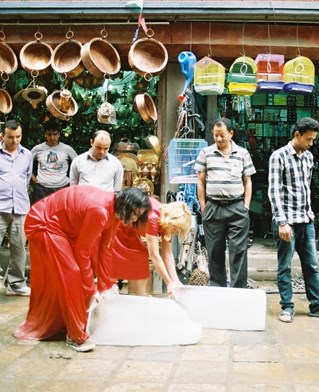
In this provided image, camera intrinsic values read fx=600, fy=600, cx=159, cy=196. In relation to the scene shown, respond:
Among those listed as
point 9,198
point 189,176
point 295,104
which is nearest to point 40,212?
point 9,198

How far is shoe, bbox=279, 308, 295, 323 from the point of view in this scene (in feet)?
17.3

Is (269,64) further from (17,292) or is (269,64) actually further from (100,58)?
(17,292)

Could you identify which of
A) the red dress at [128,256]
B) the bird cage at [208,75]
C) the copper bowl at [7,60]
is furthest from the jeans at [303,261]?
the copper bowl at [7,60]

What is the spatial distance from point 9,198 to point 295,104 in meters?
5.06

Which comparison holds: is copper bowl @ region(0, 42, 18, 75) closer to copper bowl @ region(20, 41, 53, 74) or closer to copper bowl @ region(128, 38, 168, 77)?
copper bowl @ region(20, 41, 53, 74)

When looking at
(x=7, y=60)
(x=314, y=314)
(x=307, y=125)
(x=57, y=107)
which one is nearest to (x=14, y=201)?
(x=57, y=107)

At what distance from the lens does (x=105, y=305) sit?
14.7 ft

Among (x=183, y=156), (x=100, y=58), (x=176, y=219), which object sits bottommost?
(x=176, y=219)

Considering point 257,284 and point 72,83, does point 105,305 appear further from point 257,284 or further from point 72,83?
point 72,83

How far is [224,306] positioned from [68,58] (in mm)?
3616

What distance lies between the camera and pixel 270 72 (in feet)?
21.4

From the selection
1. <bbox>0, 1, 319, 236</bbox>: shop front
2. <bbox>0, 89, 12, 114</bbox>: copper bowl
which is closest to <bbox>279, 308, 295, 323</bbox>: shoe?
<bbox>0, 1, 319, 236</bbox>: shop front

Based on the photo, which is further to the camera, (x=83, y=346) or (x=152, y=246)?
(x=152, y=246)

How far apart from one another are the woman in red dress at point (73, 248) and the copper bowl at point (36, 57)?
280cm
